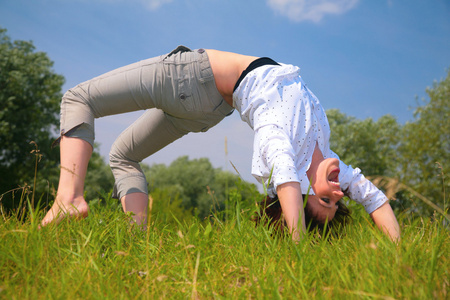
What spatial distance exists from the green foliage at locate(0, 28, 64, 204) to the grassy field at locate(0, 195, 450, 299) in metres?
17.9

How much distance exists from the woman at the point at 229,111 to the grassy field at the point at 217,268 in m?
0.36

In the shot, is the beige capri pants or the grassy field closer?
the grassy field

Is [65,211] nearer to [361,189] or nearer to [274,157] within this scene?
[274,157]

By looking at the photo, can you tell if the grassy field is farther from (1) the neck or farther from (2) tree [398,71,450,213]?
(2) tree [398,71,450,213]

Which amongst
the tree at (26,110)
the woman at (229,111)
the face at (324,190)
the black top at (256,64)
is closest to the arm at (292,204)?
the woman at (229,111)

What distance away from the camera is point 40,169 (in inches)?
796

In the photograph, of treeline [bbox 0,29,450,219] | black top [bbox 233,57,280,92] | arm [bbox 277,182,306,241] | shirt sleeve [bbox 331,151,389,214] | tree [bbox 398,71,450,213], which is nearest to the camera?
arm [bbox 277,182,306,241]

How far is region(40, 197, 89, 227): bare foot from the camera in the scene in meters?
2.71

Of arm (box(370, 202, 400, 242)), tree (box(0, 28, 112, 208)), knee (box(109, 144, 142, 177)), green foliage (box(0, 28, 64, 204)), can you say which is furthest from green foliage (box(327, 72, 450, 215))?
green foliage (box(0, 28, 64, 204))

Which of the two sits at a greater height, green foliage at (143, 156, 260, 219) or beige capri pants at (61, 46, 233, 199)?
beige capri pants at (61, 46, 233, 199)

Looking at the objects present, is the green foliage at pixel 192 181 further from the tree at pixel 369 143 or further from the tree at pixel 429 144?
the tree at pixel 429 144

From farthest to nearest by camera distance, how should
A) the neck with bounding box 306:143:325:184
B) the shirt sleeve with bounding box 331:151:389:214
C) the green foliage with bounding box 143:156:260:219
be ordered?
the green foliage with bounding box 143:156:260:219 < the shirt sleeve with bounding box 331:151:389:214 < the neck with bounding box 306:143:325:184

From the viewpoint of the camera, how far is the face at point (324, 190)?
9.53 feet

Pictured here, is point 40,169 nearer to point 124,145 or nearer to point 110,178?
point 110,178
